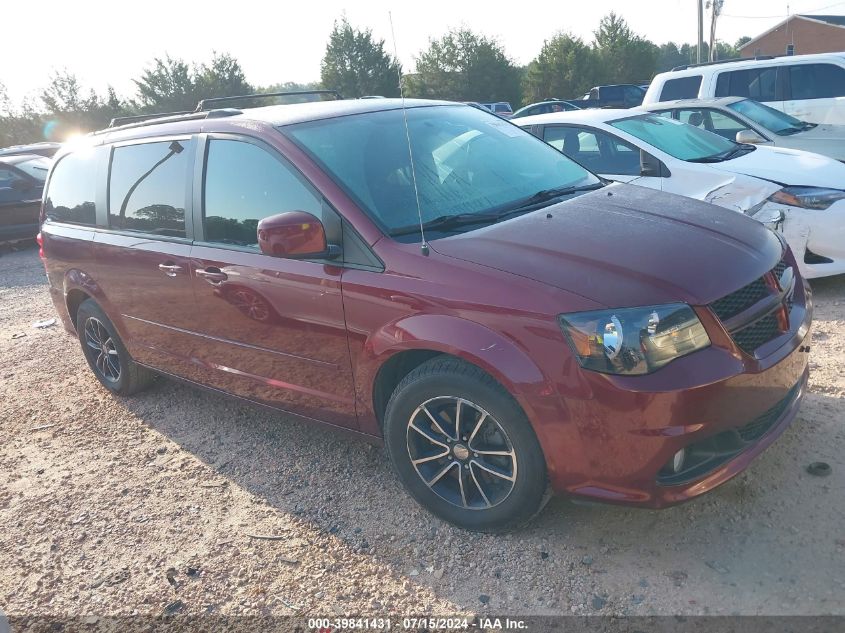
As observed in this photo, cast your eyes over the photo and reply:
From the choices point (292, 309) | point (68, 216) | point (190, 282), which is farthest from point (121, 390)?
point (292, 309)

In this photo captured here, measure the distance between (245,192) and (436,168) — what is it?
3.14 ft

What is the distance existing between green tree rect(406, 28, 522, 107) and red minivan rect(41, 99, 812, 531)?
3881 cm

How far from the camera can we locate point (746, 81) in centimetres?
990

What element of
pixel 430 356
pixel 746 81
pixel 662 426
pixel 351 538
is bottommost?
pixel 351 538

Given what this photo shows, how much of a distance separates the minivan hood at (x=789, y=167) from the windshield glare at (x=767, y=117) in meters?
1.93

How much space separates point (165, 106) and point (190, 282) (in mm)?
47344

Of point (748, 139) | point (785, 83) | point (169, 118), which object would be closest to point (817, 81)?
point (785, 83)

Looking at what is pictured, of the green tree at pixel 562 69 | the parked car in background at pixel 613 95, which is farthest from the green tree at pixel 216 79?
the parked car in background at pixel 613 95

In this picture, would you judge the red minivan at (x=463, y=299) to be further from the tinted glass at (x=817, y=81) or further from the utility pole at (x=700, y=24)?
the utility pole at (x=700, y=24)

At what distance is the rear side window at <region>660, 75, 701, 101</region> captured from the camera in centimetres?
1010

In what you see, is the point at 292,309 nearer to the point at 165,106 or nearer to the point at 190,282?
the point at 190,282

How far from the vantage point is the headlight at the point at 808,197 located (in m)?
5.18

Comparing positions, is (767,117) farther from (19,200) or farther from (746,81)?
(19,200)

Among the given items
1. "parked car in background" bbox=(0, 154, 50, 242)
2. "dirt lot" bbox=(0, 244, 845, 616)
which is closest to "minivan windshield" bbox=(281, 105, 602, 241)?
"dirt lot" bbox=(0, 244, 845, 616)
